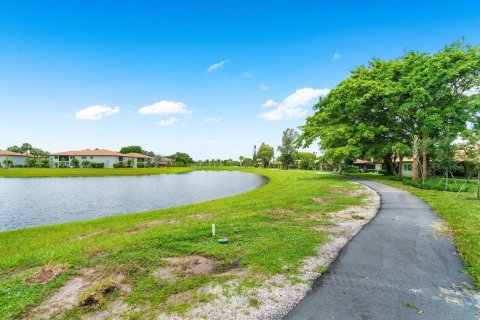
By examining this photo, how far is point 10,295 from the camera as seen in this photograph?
5.28m

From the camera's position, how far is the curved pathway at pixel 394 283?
469cm

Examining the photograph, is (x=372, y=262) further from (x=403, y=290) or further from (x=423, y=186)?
(x=423, y=186)

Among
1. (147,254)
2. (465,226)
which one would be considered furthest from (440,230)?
(147,254)

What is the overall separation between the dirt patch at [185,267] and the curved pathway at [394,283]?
2.58 meters

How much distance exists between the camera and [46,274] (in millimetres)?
6164

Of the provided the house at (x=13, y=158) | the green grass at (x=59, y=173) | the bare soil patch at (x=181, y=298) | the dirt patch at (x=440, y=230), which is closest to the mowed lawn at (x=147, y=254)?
the bare soil patch at (x=181, y=298)

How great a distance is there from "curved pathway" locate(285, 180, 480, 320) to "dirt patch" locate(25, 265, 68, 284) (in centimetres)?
546

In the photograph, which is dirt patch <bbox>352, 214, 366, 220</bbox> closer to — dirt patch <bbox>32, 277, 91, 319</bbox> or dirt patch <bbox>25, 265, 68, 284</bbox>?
dirt patch <bbox>32, 277, 91, 319</bbox>

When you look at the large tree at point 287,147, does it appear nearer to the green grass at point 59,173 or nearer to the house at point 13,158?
the green grass at point 59,173

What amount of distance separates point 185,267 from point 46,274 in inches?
128

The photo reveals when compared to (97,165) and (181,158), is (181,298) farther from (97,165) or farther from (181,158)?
(181,158)

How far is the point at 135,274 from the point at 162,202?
16.4 m

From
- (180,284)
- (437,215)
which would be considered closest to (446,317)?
(180,284)

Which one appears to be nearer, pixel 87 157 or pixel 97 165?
pixel 97 165
